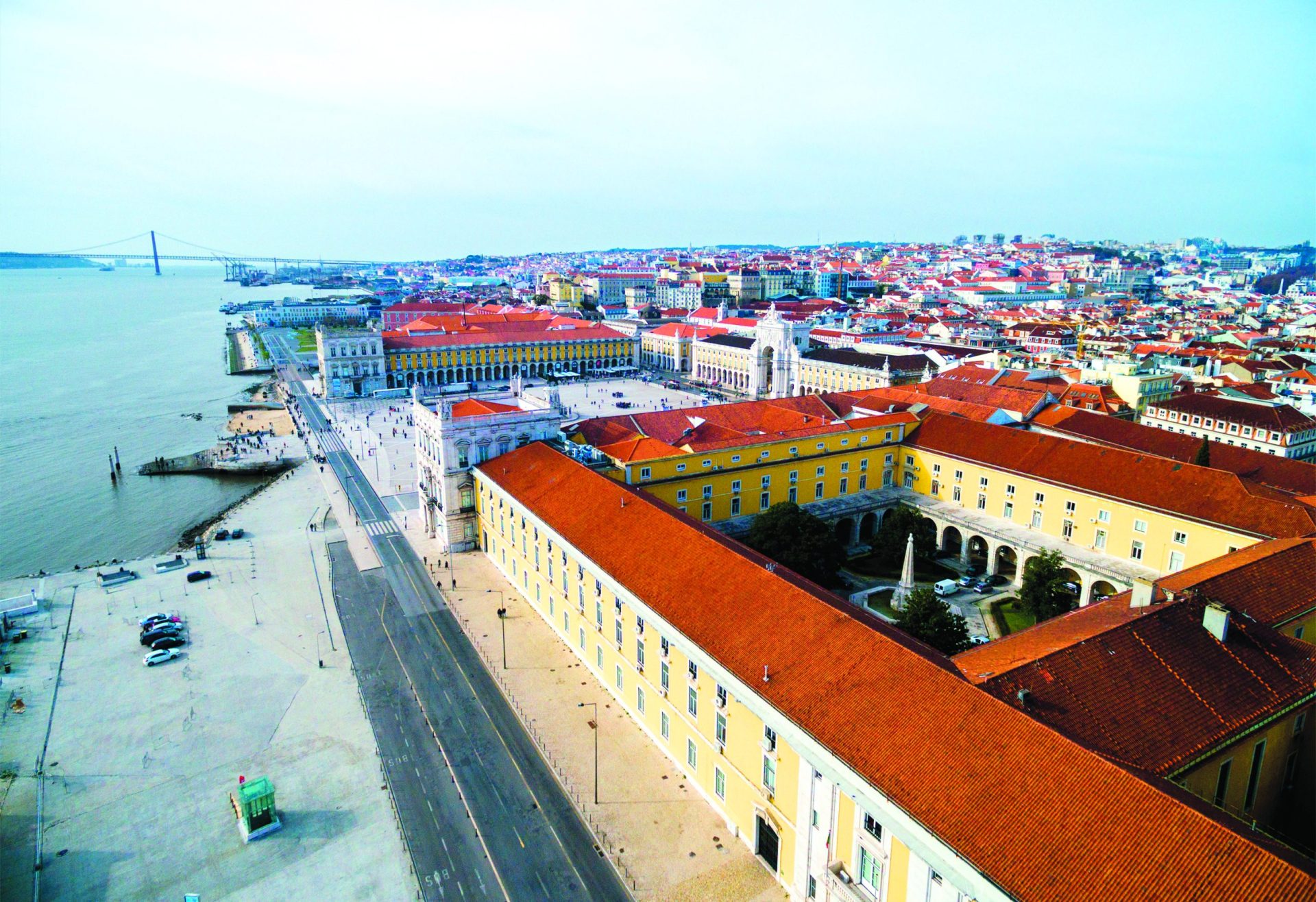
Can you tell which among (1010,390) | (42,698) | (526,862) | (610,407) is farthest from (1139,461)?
(610,407)

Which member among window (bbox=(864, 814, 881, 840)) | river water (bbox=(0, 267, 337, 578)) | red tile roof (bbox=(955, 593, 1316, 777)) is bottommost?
river water (bbox=(0, 267, 337, 578))

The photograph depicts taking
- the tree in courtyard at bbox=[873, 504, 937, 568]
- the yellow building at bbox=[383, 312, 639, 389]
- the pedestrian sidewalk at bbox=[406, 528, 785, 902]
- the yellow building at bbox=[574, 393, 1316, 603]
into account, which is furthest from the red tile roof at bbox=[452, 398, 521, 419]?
the yellow building at bbox=[383, 312, 639, 389]

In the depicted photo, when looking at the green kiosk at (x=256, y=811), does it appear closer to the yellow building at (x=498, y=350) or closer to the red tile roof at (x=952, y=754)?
the red tile roof at (x=952, y=754)

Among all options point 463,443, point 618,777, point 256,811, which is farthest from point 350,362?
point 618,777

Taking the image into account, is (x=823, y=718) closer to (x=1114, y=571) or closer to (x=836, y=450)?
(x=1114, y=571)

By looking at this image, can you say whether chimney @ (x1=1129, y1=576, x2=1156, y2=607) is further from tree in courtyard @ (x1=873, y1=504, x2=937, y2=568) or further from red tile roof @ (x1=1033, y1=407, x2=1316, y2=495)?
red tile roof @ (x1=1033, y1=407, x2=1316, y2=495)

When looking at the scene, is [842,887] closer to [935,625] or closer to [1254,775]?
[1254,775]
